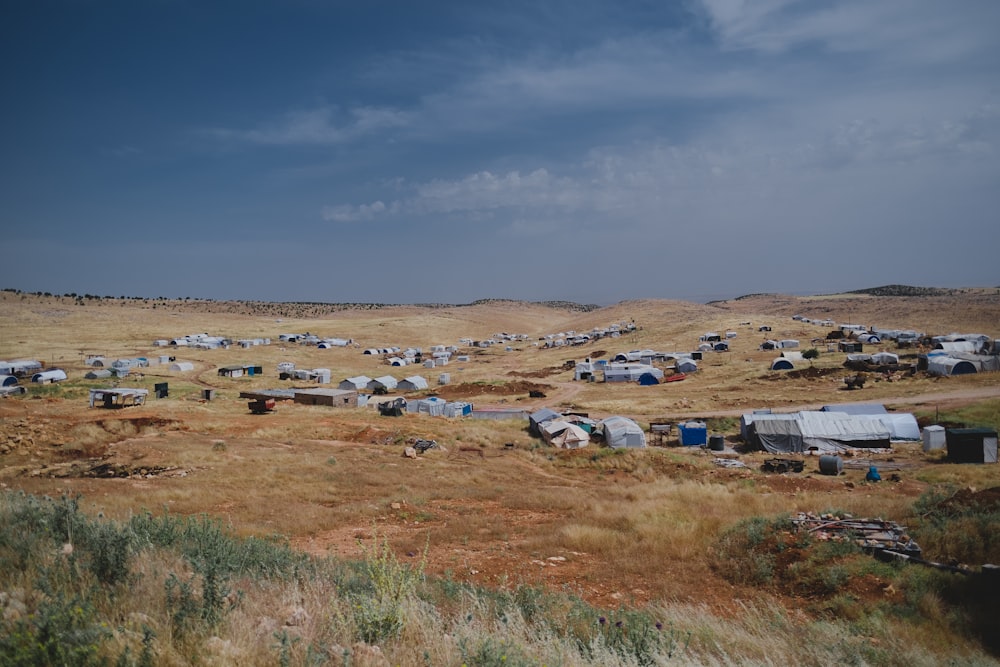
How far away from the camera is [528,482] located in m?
24.3

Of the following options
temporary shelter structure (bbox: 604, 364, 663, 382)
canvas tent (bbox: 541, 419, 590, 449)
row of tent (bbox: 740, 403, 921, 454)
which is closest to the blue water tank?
row of tent (bbox: 740, 403, 921, 454)

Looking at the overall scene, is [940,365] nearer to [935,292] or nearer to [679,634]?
[679,634]

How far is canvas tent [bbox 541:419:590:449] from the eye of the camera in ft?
111

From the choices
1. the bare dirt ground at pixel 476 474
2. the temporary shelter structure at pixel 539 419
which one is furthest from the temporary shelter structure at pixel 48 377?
the temporary shelter structure at pixel 539 419

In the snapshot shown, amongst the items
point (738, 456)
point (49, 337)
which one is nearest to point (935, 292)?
point (738, 456)

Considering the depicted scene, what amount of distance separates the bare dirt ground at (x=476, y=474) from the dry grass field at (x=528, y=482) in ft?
0.37

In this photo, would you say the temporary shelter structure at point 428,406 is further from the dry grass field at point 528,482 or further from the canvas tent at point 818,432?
the canvas tent at point 818,432

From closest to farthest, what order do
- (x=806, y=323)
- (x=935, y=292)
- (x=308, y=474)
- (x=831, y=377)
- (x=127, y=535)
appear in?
(x=127, y=535)
(x=308, y=474)
(x=831, y=377)
(x=806, y=323)
(x=935, y=292)

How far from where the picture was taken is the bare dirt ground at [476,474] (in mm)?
12930

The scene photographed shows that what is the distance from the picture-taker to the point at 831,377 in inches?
2203

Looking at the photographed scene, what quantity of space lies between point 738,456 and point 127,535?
34.0 meters

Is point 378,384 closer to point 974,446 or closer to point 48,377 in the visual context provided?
point 48,377

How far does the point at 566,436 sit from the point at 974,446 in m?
21.8

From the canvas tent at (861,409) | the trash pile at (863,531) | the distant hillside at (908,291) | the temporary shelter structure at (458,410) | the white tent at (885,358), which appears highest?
the distant hillside at (908,291)
